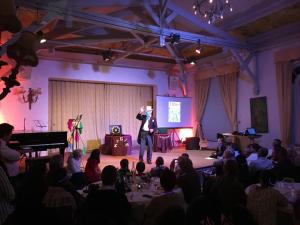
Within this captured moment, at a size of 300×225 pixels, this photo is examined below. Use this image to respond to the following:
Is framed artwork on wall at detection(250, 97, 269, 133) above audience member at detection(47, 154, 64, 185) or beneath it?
above

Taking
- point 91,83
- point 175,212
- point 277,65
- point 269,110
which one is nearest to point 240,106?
point 269,110

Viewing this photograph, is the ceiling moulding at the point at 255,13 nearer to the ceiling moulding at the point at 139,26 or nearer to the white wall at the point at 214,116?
the ceiling moulding at the point at 139,26

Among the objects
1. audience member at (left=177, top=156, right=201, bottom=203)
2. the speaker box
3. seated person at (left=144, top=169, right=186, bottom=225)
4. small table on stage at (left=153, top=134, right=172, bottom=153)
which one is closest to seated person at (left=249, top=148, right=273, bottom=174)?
audience member at (left=177, top=156, right=201, bottom=203)

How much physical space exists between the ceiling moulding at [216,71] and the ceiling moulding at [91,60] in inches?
56.0

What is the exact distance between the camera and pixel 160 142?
998 centimetres

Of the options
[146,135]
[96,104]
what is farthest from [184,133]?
[146,135]

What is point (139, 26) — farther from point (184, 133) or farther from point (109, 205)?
point (184, 133)

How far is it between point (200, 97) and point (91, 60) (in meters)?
4.58

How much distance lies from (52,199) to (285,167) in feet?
11.1

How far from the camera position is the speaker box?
10795 mm

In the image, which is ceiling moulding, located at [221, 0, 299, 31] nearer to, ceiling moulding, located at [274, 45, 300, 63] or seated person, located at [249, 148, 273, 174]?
ceiling moulding, located at [274, 45, 300, 63]

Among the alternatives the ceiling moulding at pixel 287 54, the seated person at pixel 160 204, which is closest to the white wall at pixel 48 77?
the ceiling moulding at pixel 287 54

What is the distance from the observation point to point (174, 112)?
11133 mm

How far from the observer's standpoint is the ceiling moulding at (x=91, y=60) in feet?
30.9
